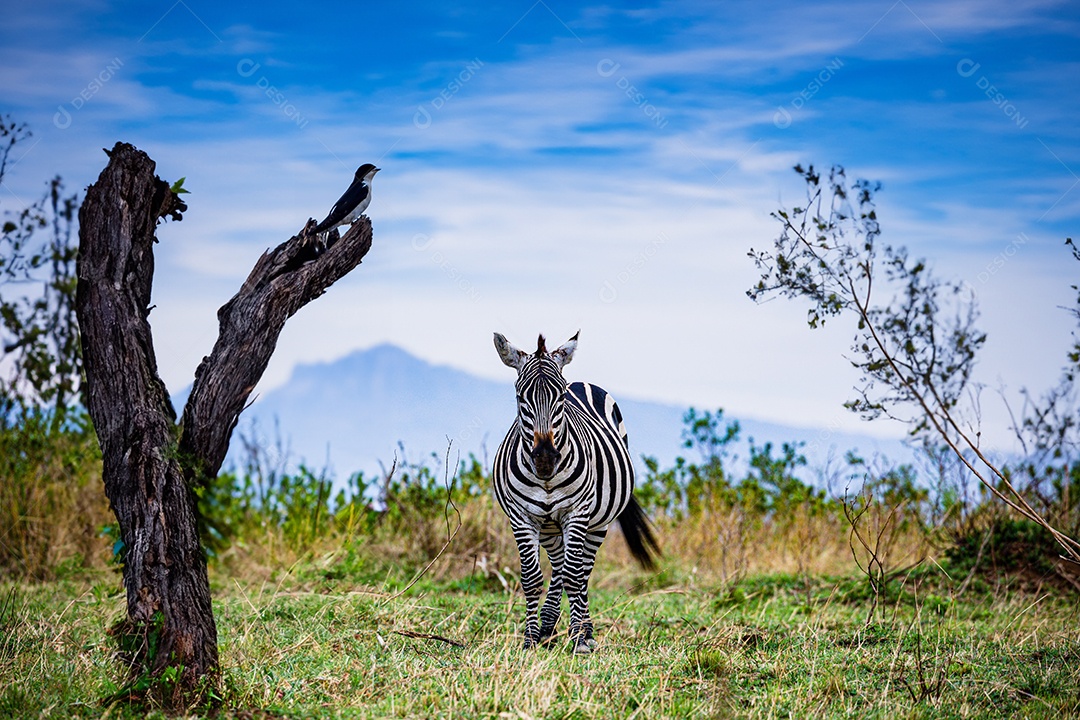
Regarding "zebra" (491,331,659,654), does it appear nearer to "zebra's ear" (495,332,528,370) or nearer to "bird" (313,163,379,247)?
"zebra's ear" (495,332,528,370)

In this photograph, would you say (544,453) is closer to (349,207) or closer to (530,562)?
(530,562)

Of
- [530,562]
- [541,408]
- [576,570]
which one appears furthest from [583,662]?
[541,408]

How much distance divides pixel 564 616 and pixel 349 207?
382 centimetres

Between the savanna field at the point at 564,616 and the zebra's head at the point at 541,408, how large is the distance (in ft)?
2.25

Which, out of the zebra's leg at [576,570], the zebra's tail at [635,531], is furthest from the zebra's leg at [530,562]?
the zebra's tail at [635,531]

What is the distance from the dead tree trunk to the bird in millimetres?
575

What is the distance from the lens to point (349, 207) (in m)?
6.55

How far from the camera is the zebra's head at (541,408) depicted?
6.97 metres

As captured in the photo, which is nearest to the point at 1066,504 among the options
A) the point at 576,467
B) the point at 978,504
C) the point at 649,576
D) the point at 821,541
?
the point at 978,504

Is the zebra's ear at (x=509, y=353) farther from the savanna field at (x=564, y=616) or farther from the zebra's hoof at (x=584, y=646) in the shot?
the zebra's hoof at (x=584, y=646)

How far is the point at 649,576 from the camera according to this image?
10.9m

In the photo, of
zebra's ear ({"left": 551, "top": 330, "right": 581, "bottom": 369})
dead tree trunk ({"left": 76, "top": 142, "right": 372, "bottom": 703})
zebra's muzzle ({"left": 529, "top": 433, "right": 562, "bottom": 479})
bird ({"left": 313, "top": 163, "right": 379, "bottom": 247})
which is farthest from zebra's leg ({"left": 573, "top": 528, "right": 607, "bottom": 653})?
bird ({"left": 313, "top": 163, "right": 379, "bottom": 247})

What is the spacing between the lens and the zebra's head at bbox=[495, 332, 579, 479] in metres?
6.97

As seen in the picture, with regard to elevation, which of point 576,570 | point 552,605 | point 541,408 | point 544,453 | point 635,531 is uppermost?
point 541,408
